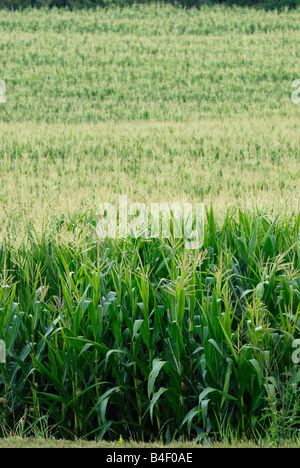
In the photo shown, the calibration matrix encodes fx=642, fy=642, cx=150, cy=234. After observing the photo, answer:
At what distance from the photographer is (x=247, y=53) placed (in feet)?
91.4

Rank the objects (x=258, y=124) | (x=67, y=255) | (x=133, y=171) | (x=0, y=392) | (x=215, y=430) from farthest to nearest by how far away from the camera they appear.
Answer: (x=258, y=124) → (x=133, y=171) → (x=67, y=255) → (x=0, y=392) → (x=215, y=430)

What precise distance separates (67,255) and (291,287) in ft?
5.99

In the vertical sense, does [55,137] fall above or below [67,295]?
above

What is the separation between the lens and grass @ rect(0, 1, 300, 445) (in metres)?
4.07

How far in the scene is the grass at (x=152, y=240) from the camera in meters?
4.07

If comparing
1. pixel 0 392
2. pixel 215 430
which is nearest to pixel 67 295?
pixel 0 392

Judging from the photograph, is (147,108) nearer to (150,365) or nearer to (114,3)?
(150,365)

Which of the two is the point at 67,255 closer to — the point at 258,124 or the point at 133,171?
the point at 133,171

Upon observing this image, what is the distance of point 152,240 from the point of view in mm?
5484

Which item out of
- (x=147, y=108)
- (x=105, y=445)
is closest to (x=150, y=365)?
(x=105, y=445)

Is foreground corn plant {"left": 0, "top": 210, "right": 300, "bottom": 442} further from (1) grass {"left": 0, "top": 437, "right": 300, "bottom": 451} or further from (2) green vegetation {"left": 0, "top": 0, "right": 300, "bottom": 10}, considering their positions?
(2) green vegetation {"left": 0, "top": 0, "right": 300, "bottom": 10}
